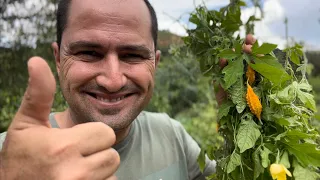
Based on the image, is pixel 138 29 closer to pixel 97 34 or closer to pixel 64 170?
pixel 97 34

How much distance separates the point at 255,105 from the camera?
1300 millimetres

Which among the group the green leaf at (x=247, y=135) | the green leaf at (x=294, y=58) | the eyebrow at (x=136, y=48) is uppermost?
the eyebrow at (x=136, y=48)

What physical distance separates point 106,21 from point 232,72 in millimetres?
496

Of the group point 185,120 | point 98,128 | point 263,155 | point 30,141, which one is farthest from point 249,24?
point 185,120

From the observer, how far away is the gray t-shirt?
5.16 feet

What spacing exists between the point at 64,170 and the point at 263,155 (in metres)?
0.67

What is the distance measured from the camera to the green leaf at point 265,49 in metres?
1.31

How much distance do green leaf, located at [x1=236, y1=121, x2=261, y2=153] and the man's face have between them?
0.39 m

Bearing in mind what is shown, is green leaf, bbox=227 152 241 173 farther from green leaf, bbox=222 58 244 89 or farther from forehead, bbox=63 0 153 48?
forehead, bbox=63 0 153 48

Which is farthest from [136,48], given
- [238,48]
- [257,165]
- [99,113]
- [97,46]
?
[257,165]

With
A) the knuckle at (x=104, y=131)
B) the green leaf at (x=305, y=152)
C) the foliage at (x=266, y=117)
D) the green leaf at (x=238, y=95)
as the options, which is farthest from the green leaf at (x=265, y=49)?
the knuckle at (x=104, y=131)

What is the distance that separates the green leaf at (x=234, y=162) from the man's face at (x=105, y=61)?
40 centimetres

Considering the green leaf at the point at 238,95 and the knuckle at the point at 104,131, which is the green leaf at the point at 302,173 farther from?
the knuckle at the point at 104,131

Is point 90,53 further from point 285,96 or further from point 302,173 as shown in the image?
point 302,173
